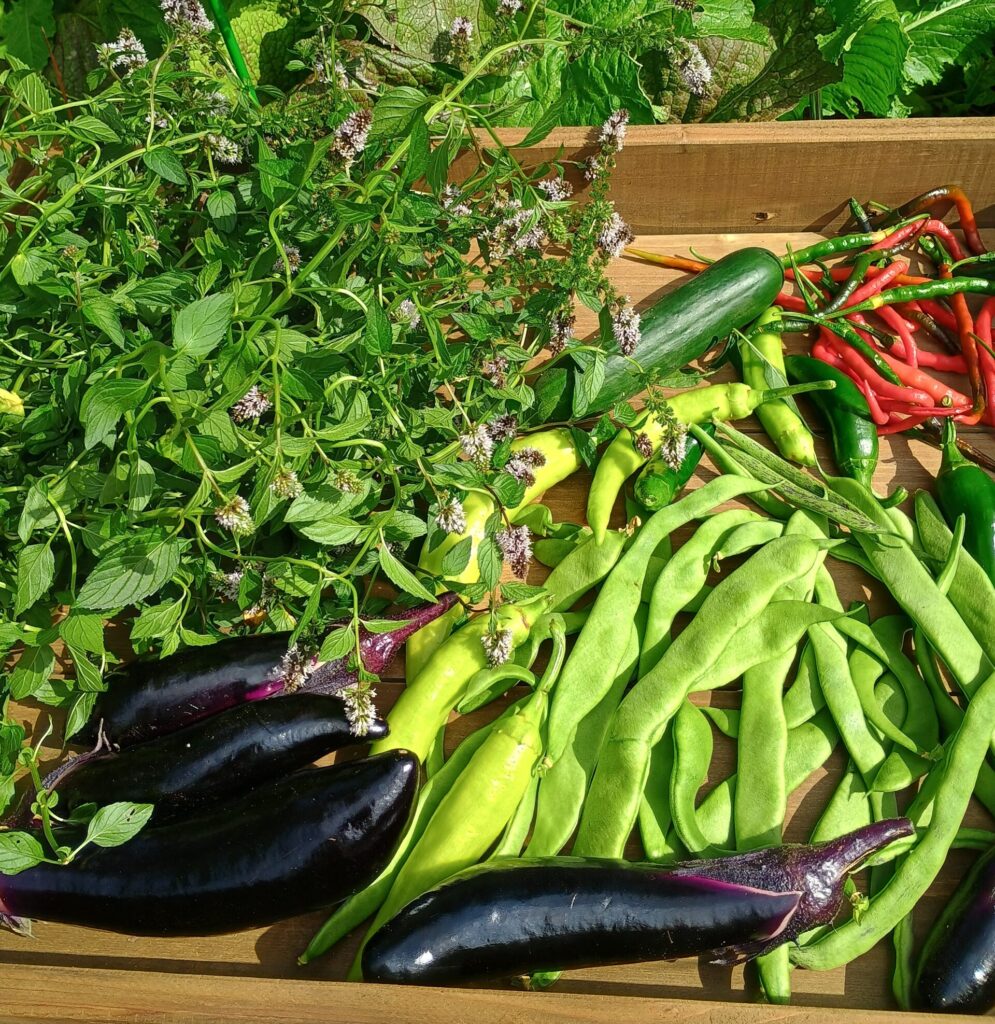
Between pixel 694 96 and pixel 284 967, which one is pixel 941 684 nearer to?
pixel 284 967

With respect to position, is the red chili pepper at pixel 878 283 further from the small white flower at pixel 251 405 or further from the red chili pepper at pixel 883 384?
the small white flower at pixel 251 405

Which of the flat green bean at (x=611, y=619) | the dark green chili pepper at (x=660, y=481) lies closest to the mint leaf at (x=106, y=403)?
the flat green bean at (x=611, y=619)

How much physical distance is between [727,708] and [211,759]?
111cm

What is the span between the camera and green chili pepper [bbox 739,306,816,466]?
7.16 ft

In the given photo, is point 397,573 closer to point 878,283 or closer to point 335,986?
point 335,986

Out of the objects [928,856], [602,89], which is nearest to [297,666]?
[928,856]

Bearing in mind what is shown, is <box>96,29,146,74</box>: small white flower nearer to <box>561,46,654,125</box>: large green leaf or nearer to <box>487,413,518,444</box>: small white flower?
<box>487,413,518,444</box>: small white flower

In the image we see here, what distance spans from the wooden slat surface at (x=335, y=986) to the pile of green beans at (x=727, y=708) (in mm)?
48

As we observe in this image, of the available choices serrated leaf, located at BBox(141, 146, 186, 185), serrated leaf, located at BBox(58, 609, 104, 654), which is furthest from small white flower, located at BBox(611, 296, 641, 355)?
serrated leaf, located at BBox(58, 609, 104, 654)

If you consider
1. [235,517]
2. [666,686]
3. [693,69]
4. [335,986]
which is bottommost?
[335,986]

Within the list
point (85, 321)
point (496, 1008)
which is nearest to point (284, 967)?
point (496, 1008)

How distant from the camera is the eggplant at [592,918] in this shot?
4.98 ft

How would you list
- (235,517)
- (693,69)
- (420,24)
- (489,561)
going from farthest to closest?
(420,24)
(693,69)
(489,561)
(235,517)

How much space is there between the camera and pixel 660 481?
2.05 meters
